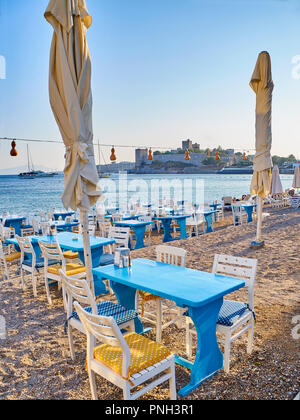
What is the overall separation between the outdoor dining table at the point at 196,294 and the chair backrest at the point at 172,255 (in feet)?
1.53

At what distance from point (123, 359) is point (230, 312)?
1.24 m

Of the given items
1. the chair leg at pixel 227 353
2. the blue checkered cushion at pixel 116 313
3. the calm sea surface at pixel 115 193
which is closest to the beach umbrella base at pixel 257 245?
the chair leg at pixel 227 353

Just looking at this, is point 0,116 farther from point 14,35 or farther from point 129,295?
point 129,295

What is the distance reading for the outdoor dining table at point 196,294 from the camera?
244 cm

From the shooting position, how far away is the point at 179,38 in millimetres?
6074

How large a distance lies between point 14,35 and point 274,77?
18.4 feet

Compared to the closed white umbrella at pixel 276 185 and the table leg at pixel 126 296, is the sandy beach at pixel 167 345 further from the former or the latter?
the closed white umbrella at pixel 276 185

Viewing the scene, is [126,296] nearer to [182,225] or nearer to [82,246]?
[82,246]

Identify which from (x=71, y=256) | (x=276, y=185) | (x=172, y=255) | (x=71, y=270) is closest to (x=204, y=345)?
(x=172, y=255)

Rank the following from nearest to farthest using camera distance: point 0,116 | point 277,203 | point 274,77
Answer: point 274,77 < point 0,116 < point 277,203

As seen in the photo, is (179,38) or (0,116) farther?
(0,116)

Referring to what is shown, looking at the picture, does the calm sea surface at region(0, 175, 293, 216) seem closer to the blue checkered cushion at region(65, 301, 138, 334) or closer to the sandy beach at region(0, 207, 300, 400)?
the sandy beach at region(0, 207, 300, 400)

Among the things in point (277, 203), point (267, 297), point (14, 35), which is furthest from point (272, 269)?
point (277, 203)

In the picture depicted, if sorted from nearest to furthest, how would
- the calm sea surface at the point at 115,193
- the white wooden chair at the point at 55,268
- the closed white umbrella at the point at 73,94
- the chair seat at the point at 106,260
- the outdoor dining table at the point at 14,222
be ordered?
1. the closed white umbrella at the point at 73,94
2. the white wooden chair at the point at 55,268
3. the chair seat at the point at 106,260
4. the outdoor dining table at the point at 14,222
5. the calm sea surface at the point at 115,193
